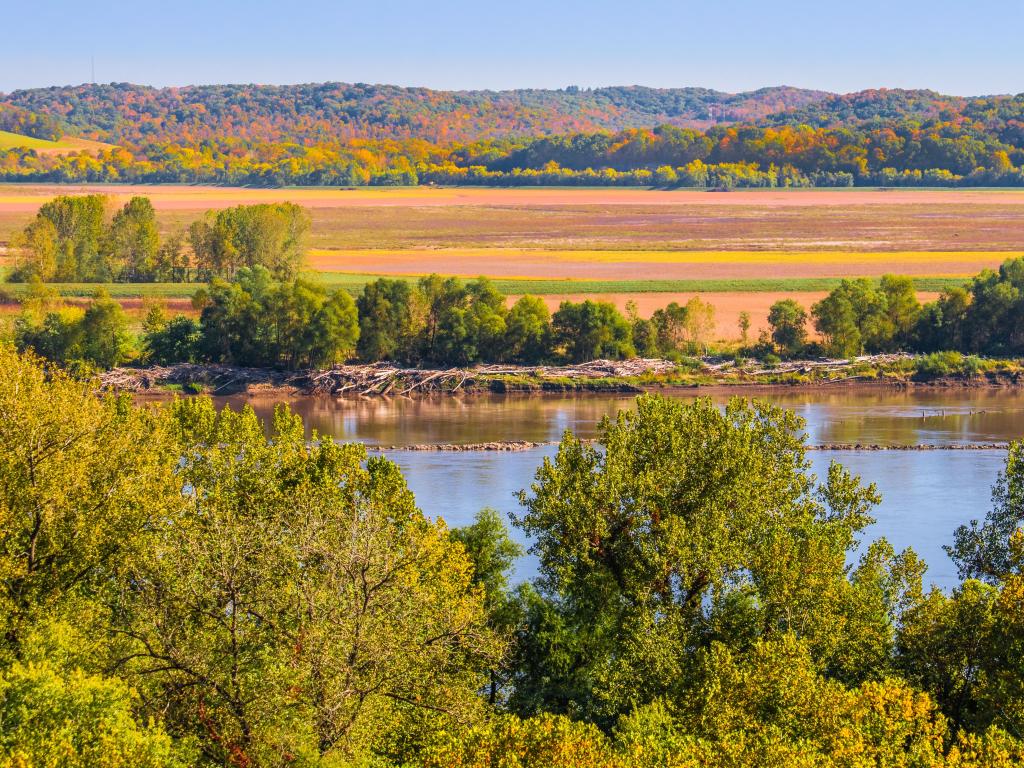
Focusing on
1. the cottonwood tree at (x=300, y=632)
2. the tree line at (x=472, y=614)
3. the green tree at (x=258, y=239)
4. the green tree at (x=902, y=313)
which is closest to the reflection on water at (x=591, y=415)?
the green tree at (x=902, y=313)

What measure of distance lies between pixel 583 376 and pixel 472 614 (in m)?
34.7

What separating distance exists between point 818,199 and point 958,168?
74.3 ft

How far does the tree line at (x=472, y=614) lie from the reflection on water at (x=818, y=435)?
248 inches

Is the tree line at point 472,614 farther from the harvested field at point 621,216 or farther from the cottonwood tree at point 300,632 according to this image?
the harvested field at point 621,216

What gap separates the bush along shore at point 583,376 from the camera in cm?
5397

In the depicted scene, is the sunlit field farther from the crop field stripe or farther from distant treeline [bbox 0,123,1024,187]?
distant treeline [bbox 0,123,1024,187]

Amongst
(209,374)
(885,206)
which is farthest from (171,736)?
(885,206)

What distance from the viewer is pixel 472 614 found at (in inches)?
806

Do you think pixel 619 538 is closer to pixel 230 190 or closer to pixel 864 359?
pixel 864 359

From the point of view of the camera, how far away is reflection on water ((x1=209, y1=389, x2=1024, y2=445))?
45.4 meters

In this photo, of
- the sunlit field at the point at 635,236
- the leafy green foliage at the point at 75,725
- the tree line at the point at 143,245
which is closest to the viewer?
the leafy green foliage at the point at 75,725

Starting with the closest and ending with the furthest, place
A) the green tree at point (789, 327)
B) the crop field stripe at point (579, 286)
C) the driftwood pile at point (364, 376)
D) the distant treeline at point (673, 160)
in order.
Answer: the driftwood pile at point (364, 376)
the green tree at point (789, 327)
the crop field stripe at point (579, 286)
the distant treeline at point (673, 160)

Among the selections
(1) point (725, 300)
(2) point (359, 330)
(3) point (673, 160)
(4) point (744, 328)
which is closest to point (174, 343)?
(2) point (359, 330)

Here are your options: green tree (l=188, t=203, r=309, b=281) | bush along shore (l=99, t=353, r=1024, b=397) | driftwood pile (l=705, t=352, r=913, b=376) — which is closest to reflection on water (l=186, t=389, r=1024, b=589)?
bush along shore (l=99, t=353, r=1024, b=397)
